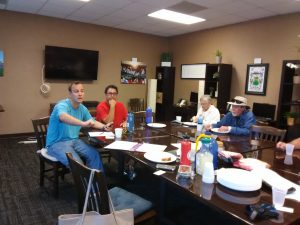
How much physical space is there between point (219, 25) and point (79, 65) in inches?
127

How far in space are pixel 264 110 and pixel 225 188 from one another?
11.8 feet

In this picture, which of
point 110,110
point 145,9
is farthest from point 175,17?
point 110,110

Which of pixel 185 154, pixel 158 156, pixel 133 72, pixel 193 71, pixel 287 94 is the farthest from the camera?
pixel 133 72

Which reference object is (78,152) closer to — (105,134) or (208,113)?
(105,134)

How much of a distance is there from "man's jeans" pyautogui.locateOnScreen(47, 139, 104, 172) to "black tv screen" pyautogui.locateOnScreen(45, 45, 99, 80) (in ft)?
10.6

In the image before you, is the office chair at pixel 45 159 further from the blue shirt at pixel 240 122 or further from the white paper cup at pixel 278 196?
the white paper cup at pixel 278 196

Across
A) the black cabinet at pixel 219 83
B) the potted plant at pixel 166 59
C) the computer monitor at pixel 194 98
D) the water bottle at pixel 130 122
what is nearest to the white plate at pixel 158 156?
the water bottle at pixel 130 122

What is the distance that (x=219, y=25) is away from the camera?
5.37 meters

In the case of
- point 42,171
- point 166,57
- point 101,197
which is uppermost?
point 166,57

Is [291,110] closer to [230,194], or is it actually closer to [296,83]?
[296,83]

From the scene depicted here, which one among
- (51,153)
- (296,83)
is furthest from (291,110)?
(51,153)

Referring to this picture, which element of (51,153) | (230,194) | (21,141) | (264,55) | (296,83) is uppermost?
(264,55)

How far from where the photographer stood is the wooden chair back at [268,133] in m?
2.74

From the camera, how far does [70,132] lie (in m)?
2.74
